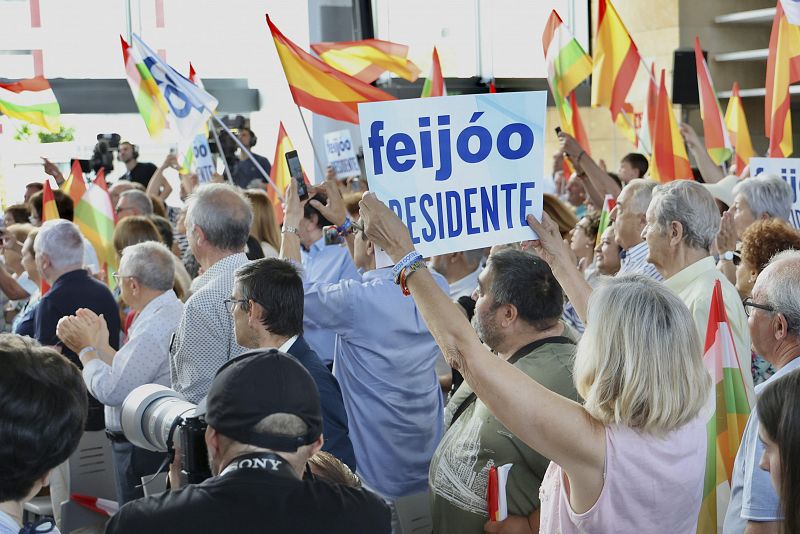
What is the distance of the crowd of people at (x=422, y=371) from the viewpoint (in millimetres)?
1803

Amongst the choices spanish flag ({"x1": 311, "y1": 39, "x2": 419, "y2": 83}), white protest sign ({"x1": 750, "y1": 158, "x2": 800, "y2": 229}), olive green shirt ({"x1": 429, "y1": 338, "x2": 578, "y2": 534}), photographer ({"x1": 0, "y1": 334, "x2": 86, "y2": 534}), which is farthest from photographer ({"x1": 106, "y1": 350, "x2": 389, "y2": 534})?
spanish flag ({"x1": 311, "y1": 39, "x2": 419, "y2": 83})

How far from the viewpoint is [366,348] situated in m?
4.02

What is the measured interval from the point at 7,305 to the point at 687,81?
1047cm

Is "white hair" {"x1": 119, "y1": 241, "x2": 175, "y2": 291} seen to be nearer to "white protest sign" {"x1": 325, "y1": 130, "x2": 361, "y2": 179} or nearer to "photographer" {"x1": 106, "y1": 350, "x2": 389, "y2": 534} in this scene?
"photographer" {"x1": 106, "y1": 350, "x2": 389, "y2": 534}

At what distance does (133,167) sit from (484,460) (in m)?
8.74

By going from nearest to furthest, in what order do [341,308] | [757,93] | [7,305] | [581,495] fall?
[581,495]
[341,308]
[7,305]
[757,93]

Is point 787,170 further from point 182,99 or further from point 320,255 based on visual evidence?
point 182,99

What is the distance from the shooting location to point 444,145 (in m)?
2.85

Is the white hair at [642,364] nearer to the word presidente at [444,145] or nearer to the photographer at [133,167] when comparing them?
the word presidente at [444,145]

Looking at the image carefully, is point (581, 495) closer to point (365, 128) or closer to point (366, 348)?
point (365, 128)

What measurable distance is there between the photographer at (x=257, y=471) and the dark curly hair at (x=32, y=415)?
160mm

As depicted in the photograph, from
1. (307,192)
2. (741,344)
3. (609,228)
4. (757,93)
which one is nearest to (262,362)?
(741,344)

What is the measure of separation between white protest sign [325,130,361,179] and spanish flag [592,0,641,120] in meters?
2.48

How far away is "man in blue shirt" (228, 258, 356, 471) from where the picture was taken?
3.32 metres
